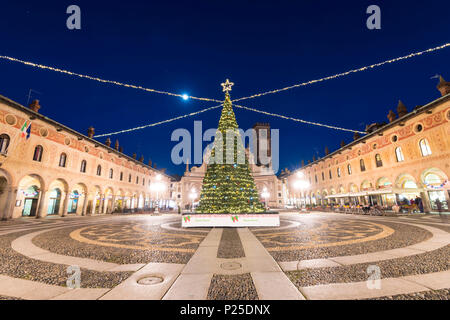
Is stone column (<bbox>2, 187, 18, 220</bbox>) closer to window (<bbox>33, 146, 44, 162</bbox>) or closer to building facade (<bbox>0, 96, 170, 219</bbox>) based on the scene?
building facade (<bbox>0, 96, 170, 219</bbox>)

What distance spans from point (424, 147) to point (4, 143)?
122 feet

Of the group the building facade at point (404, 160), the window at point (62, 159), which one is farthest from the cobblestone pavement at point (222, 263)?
the window at point (62, 159)

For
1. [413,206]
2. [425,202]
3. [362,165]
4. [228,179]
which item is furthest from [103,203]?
[425,202]

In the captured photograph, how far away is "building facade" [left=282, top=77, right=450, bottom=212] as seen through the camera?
53.7 ft

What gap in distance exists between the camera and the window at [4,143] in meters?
14.8

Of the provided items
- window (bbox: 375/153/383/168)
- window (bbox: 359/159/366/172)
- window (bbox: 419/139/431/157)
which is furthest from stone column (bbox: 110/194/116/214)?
window (bbox: 419/139/431/157)

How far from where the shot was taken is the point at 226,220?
10.4 m

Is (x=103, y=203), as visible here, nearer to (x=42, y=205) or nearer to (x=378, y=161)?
(x=42, y=205)

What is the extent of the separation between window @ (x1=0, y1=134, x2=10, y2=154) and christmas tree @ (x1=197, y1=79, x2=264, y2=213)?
16482mm

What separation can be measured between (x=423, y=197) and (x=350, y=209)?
6505mm

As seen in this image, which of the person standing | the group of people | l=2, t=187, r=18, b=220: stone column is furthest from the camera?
the person standing

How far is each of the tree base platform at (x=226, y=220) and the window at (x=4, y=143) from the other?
54.2 ft

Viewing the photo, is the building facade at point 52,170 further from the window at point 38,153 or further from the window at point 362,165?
the window at point 362,165
